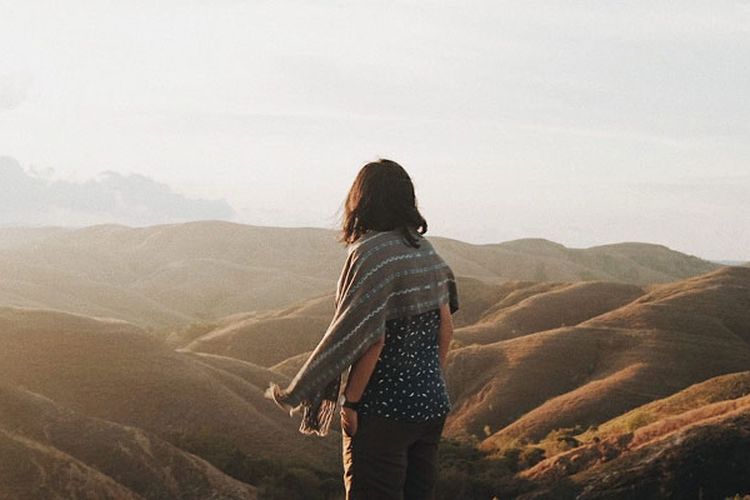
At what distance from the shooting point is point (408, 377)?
19.8 ft

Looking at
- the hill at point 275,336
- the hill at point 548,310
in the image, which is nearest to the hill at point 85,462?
the hill at point 548,310

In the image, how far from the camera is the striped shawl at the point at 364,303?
592cm

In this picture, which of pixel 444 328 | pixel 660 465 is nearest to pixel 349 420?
pixel 444 328

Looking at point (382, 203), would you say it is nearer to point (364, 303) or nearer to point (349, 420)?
point (364, 303)

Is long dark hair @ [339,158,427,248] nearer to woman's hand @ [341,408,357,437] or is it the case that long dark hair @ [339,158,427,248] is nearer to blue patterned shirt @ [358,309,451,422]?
blue patterned shirt @ [358,309,451,422]

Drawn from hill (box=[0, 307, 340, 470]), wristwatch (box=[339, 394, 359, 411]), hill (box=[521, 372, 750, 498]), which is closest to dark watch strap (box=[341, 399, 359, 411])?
wristwatch (box=[339, 394, 359, 411])

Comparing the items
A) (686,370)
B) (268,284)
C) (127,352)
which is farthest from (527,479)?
(268,284)

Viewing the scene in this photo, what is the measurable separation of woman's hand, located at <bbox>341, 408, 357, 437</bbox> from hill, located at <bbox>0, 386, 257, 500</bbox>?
9966 mm

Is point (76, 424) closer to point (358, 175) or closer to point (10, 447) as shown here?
point (10, 447)

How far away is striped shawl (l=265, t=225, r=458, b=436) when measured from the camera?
19.4 ft

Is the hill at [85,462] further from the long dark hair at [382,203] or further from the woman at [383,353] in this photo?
the long dark hair at [382,203]

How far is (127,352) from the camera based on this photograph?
31281 millimetres

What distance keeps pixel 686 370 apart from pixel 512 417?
1030cm

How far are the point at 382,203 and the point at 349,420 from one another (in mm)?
1509
